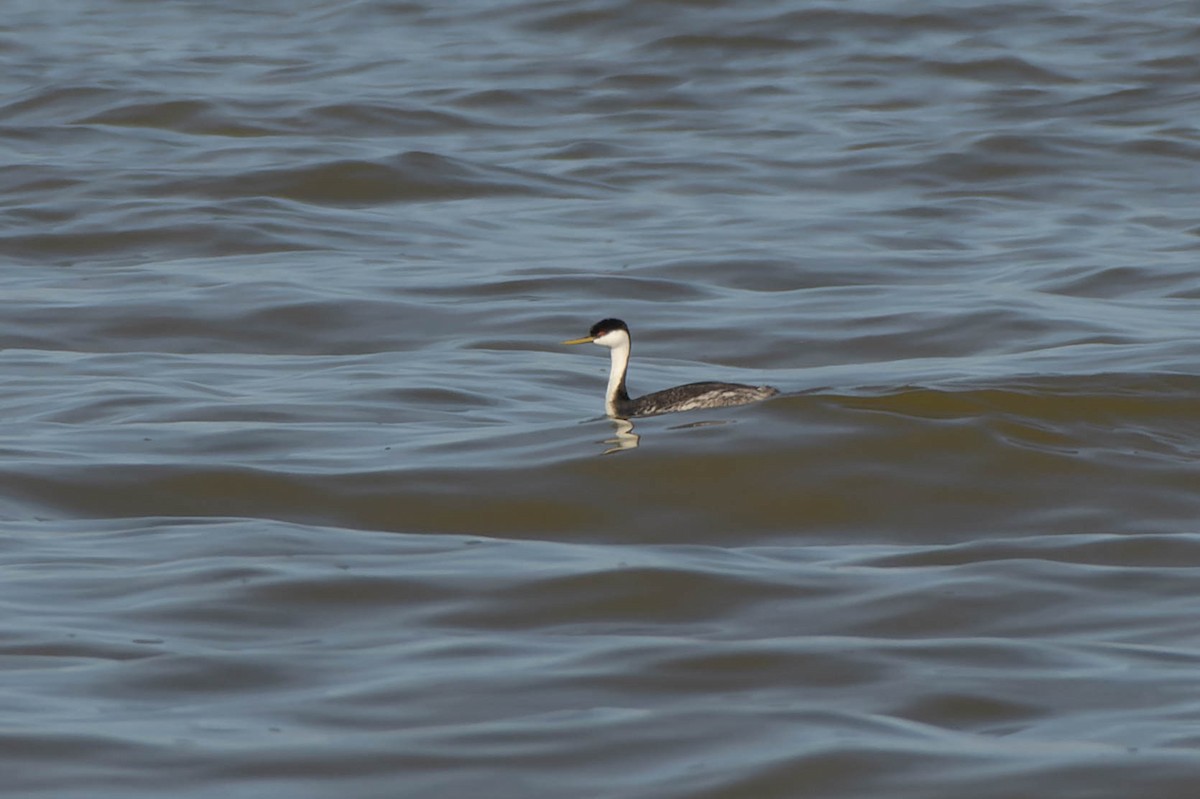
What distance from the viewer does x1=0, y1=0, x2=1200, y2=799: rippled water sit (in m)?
6.76

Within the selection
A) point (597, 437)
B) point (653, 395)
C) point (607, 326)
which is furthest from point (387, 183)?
point (597, 437)

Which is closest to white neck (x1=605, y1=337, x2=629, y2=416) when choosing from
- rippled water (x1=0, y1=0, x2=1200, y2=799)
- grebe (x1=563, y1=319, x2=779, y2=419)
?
grebe (x1=563, y1=319, x2=779, y2=419)

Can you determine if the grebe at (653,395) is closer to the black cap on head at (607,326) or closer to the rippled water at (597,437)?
the black cap on head at (607,326)

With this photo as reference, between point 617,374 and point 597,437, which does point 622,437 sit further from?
point 617,374

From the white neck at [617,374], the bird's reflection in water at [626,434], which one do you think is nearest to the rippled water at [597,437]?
the bird's reflection in water at [626,434]

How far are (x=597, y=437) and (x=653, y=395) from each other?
921mm

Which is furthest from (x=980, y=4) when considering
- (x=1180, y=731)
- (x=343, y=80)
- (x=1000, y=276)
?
(x=1180, y=731)

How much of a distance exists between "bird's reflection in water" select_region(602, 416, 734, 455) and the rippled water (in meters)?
0.04

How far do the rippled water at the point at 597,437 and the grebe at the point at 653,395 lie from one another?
0.61ft

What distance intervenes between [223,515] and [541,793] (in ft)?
13.6

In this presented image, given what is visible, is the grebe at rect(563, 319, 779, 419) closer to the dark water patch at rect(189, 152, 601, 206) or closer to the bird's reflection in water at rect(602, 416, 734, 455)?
the bird's reflection in water at rect(602, 416, 734, 455)

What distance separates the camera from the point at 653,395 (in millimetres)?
12617

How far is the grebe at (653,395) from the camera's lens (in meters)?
12.1

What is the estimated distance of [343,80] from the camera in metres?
28.0
